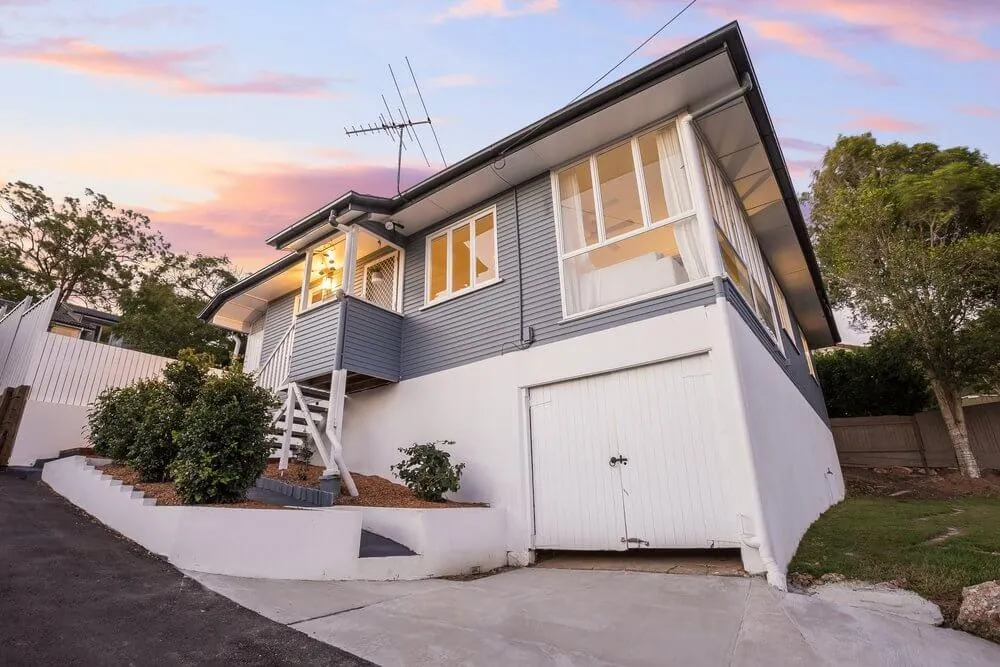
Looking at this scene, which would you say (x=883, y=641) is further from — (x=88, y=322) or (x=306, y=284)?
(x=88, y=322)

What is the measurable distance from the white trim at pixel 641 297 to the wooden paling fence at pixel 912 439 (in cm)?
1501

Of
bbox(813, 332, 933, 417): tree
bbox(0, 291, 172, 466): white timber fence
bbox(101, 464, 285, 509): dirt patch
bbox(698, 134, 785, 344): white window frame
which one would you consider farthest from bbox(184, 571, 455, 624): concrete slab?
bbox(813, 332, 933, 417): tree

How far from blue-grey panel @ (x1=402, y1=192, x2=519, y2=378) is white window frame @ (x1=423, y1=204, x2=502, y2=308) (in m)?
0.07

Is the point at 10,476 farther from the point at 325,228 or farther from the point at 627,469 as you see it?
the point at 627,469

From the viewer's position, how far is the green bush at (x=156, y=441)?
6.11 metres

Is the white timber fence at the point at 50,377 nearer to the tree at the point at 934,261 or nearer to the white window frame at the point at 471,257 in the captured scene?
the white window frame at the point at 471,257

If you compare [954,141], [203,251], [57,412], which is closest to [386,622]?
[57,412]

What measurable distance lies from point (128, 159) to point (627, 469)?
13.6 metres

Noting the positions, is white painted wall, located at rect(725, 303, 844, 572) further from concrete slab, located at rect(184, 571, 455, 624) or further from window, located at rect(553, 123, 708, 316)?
concrete slab, located at rect(184, 571, 455, 624)

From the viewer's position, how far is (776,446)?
601cm

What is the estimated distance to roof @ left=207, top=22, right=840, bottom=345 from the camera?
5.65 m

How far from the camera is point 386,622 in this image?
3.38m

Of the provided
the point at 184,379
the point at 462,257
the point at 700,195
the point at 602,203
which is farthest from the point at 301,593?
the point at 700,195

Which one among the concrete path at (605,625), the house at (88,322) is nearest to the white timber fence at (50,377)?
the concrete path at (605,625)
